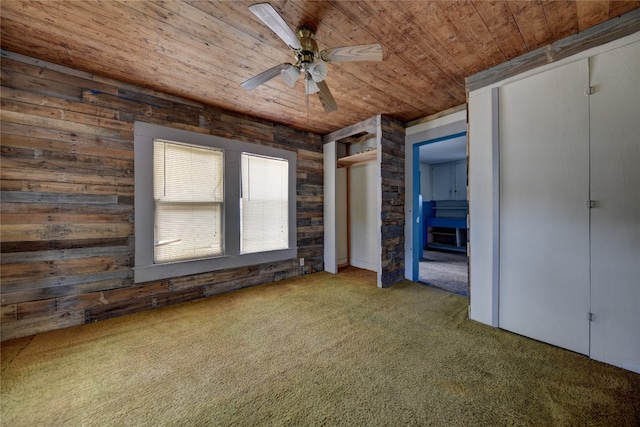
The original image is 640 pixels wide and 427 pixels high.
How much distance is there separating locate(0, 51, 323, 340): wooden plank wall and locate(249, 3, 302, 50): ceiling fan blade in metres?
2.07

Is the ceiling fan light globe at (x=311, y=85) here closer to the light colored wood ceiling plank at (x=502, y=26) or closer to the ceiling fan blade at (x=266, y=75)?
the ceiling fan blade at (x=266, y=75)

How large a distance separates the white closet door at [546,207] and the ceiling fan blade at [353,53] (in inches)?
60.1

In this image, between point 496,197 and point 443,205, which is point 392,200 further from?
point 443,205

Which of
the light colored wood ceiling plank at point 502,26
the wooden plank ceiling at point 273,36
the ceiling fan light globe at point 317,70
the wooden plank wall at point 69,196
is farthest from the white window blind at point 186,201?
the light colored wood ceiling plank at point 502,26

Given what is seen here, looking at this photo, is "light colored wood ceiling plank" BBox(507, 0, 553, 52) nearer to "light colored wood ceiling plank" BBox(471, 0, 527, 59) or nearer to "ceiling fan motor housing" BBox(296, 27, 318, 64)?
"light colored wood ceiling plank" BBox(471, 0, 527, 59)

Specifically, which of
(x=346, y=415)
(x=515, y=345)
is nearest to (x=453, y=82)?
(x=515, y=345)

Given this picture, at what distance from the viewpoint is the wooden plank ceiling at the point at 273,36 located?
1.71 metres

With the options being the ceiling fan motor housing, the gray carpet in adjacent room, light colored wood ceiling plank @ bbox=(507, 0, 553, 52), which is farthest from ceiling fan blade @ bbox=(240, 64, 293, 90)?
the gray carpet in adjacent room

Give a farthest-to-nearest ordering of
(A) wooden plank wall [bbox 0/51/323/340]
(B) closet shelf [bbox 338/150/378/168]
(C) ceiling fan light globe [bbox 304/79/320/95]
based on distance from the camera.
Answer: (B) closet shelf [bbox 338/150/378/168] < (A) wooden plank wall [bbox 0/51/323/340] < (C) ceiling fan light globe [bbox 304/79/320/95]

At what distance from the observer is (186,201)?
310cm

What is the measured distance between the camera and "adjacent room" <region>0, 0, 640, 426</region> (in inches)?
63.2

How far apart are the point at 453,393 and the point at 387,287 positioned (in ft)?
6.80

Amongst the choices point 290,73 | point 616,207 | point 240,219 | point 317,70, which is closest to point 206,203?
point 240,219

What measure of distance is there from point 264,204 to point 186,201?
1126mm
